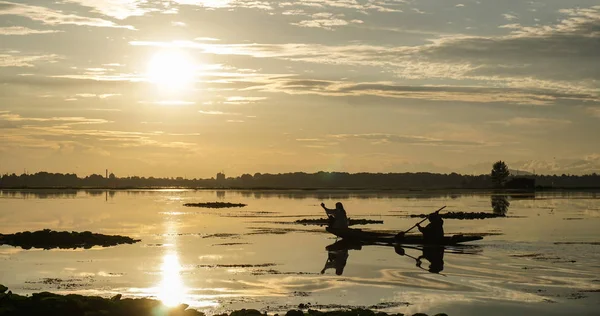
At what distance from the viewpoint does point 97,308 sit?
898 inches

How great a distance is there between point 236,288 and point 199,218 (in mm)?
49812

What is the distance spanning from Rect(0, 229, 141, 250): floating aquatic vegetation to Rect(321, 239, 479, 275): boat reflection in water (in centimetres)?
1443

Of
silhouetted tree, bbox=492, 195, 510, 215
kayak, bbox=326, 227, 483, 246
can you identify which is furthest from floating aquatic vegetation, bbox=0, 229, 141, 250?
silhouetted tree, bbox=492, 195, 510, 215

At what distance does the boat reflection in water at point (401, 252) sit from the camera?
36.3 metres

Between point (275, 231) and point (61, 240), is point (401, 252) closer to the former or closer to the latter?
point (275, 231)

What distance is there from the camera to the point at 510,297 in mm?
26953

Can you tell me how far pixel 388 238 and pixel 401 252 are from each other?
4.24 meters

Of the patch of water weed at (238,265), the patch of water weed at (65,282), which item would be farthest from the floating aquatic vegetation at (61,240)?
the patch of water weed at (65,282)

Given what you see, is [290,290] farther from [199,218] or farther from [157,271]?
[199,218]

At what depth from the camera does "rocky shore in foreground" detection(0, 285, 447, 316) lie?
2223 centimetres

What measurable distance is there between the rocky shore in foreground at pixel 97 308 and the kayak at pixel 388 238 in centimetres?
2452

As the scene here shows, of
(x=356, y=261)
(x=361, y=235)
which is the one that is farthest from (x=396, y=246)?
(x=356, y=261)

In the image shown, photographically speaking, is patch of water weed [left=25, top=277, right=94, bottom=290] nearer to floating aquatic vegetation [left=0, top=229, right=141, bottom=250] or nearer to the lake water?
the lake water

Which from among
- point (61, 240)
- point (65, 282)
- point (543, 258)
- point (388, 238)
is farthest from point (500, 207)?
point (65, 282)
